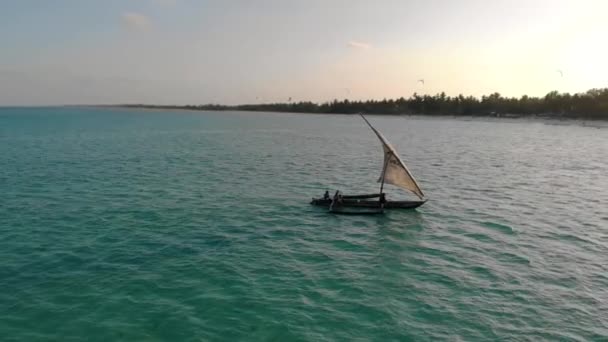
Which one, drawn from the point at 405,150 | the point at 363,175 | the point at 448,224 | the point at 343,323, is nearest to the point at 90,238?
the point at 343,323

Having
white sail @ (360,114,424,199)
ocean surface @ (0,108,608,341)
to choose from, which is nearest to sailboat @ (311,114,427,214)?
white sail @ (360,114,424,199)

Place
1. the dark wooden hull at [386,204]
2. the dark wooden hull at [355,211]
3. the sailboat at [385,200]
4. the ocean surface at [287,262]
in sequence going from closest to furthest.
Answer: the ocean surface at [287,262] → the dark wooden hull at [355,211] → the sailboat at [385,200] → the dark wooden hull at [386,204]

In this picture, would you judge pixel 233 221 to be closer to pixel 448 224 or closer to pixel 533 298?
pixel 448 224

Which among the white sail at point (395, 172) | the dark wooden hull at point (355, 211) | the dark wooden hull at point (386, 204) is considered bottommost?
the dark wooden hull at point (355, 211)

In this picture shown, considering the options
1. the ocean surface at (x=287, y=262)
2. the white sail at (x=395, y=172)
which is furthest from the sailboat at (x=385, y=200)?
the ocean surface at (x=287, y=262)

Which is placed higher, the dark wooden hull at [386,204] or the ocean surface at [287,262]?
the dark wooden hull at [386,204]

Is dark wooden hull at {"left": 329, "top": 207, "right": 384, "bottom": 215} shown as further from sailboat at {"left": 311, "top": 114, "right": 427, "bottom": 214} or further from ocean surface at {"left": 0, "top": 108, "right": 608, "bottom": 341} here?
ocean surface at {"left": 0, "top": 108, "right": 608, "bottom": 341}

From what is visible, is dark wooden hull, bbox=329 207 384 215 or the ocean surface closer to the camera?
the ocean surface

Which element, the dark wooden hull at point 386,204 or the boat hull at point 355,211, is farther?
the dark wooden hull at point 386,204

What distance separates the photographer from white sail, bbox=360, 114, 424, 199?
123 feet

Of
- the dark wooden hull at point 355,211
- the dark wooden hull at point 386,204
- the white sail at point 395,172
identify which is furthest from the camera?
the dark wooden hull at point 386,204

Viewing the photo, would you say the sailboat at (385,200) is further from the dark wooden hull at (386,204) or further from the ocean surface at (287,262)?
the ocean surface at (287,262)

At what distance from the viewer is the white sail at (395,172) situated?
37.5 metres

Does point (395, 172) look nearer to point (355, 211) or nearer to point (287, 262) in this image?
point (355, 211)
